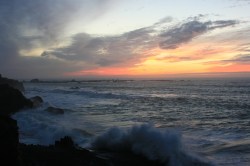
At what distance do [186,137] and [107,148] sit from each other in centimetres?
516

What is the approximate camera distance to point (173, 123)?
19328 mm

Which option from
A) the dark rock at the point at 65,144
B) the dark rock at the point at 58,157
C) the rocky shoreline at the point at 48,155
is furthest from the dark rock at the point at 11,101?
the dark rock at the point at 58,157

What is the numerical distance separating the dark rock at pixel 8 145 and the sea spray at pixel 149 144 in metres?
4.43

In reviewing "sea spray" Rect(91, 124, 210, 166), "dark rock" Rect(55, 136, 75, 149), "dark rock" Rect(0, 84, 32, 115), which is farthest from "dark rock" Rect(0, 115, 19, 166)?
"dark rock" Rect(0, 84, 32, 115)

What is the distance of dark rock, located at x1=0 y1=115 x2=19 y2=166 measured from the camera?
6176mm

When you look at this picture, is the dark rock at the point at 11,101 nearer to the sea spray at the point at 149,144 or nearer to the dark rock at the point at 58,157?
Result: the sea spray at the point at 149,144

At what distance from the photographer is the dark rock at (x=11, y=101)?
2368cm

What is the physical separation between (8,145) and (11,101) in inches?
773

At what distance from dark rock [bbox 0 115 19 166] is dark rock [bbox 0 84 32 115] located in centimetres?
1734

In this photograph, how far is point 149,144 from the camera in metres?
10.6

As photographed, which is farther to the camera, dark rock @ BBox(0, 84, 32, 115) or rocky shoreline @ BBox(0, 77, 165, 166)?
dark rock @ BBox(0, 84, 32, 115)

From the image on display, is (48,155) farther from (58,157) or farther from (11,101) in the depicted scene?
(11,101)

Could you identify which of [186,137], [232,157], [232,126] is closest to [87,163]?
[232,157]

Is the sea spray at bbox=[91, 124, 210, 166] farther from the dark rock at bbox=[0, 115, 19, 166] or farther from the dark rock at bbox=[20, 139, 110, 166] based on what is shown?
the dark rock at bbox=[0, 115, 19, 166]
